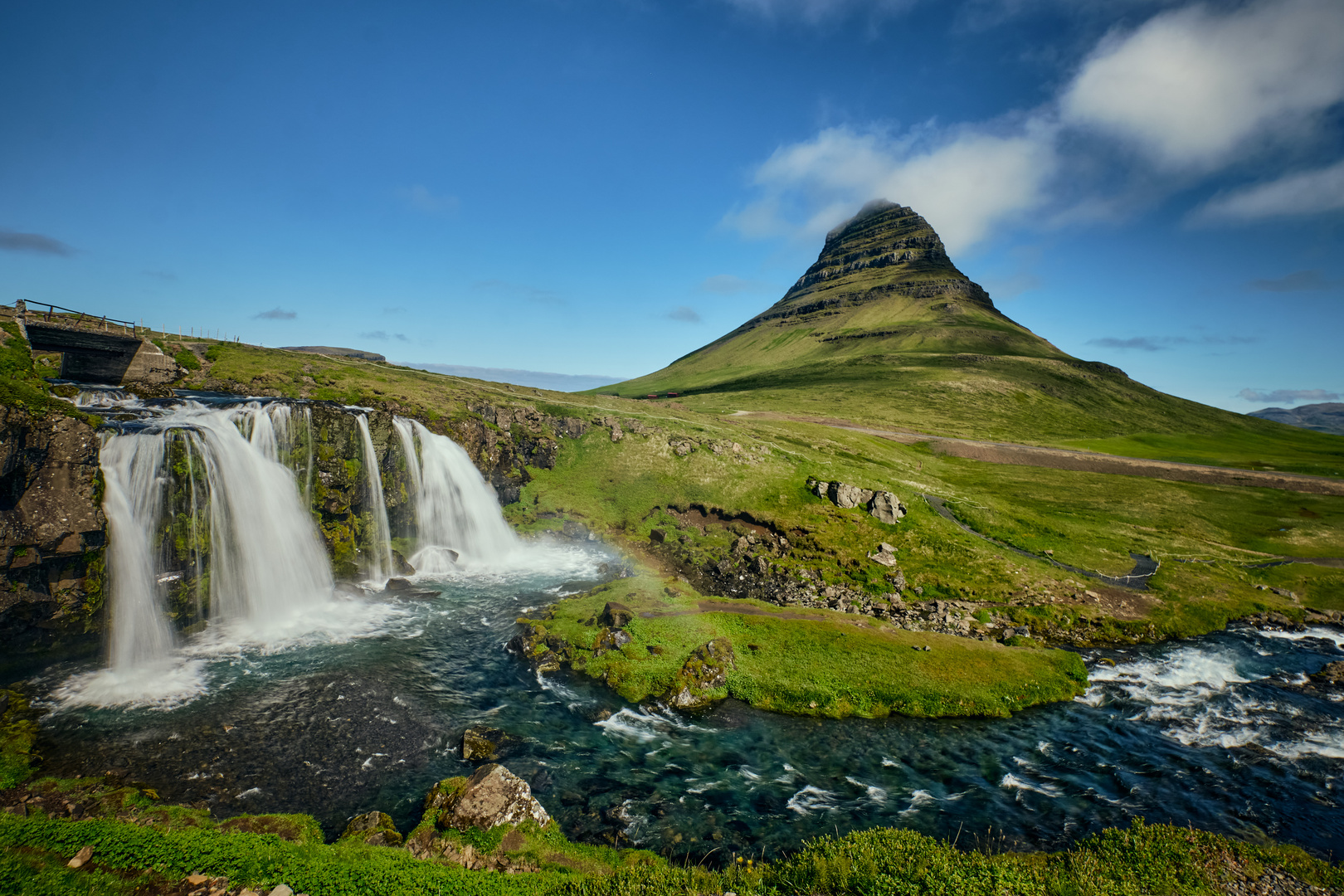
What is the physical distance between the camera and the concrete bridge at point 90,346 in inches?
1598

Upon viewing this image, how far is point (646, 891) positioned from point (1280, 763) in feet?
95.6

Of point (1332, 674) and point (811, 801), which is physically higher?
point (1332, 674)

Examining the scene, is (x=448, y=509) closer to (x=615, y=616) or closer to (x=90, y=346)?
(x=615, y=616)

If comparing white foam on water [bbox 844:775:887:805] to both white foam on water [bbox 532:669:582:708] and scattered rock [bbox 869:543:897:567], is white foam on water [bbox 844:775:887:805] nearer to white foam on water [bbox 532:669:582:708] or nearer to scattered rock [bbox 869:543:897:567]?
white foam on water [bbox 532:669:582:708]

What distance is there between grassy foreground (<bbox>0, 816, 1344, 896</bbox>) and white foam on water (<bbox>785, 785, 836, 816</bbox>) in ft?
7.42

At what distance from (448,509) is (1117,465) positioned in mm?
112917

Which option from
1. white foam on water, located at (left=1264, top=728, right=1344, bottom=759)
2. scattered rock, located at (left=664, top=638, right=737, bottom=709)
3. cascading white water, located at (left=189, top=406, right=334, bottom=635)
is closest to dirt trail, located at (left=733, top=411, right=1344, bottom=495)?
white foam on water, located at (left=1264, top=728, right=1344, bottom=759)

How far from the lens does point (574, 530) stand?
168 feet

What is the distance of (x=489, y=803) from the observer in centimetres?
1694

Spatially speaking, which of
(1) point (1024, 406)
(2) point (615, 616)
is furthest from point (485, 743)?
(1) point (1024, 406)

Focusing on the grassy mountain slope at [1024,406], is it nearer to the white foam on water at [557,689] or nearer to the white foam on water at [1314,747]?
the white foam on water at [1314,747]

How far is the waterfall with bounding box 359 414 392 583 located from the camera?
40000mm

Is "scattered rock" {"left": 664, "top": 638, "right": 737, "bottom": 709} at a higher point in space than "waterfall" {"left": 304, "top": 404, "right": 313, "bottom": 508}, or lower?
lower

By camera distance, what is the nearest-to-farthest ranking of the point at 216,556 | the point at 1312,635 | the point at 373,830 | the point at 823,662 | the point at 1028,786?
the point at 373,830, the point at 1028,786, the point at 823,662, the point at 216,556, the point at 1312,635
